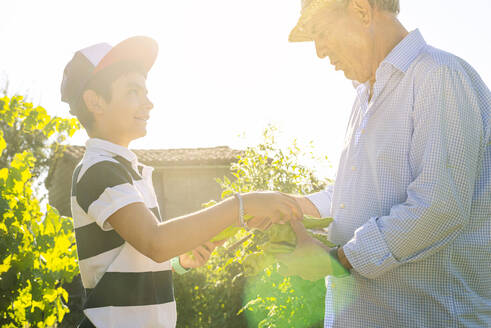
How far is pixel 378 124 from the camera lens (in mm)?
2057

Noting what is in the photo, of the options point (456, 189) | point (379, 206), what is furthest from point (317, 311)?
point (456, 189)

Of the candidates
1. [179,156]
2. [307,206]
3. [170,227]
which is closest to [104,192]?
[170,227]

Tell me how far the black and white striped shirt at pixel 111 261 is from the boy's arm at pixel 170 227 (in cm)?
6

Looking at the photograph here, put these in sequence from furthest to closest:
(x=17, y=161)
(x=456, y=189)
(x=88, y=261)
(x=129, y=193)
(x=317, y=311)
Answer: (x=317, y=311)
(x=17, y=161)
(x=88, y=261)
(x=129, y=193)
(x=456, y=189)

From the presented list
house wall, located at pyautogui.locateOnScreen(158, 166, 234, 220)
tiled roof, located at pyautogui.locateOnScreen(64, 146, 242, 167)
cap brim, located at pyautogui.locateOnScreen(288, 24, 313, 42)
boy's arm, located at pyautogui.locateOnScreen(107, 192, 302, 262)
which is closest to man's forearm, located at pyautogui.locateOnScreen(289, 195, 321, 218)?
boy's arm, located at pyautogui.locateOnScreen(107, 192, 302, 262)

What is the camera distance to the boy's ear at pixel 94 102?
226cm

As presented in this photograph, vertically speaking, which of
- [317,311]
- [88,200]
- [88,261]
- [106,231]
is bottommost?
[317,311]

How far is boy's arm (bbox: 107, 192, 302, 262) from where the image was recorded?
5.91ft

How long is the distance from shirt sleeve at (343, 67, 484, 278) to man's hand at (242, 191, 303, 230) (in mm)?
357

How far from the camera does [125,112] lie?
7.43 feet

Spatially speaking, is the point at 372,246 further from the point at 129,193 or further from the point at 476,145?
the point at 129,193

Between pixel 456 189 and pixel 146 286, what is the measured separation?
4.39ft

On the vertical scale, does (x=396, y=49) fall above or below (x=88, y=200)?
above

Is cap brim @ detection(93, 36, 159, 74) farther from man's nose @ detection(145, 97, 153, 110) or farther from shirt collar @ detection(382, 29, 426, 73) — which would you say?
shirt collar @ detection(382, 29, 426, 73)
